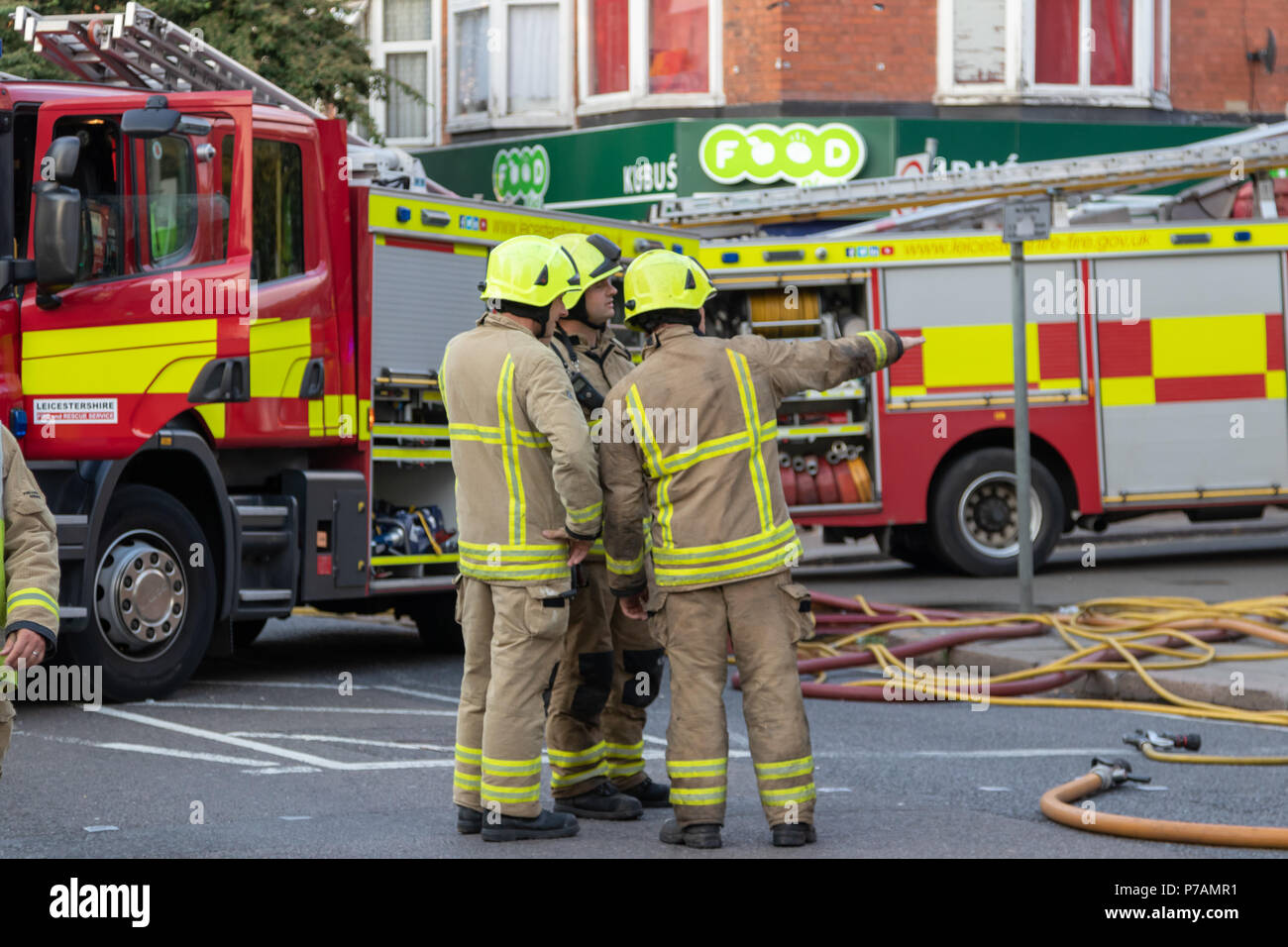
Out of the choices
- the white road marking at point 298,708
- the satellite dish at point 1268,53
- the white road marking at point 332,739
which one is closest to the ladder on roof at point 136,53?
the white road marking at point 298,708

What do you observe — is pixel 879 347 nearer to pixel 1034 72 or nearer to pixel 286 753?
pixel 286 753

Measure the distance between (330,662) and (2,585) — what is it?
637cm

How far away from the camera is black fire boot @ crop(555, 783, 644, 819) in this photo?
6367 mm

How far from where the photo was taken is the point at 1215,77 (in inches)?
747

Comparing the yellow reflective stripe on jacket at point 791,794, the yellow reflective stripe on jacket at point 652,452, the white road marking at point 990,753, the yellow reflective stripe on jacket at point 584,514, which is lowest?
the white road marking at point 990,753

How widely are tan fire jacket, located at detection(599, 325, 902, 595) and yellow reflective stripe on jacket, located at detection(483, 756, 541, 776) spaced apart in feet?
2.06

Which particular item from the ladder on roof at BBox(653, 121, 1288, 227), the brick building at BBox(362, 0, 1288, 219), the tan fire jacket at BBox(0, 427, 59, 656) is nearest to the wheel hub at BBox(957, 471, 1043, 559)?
the ladder on roof at BBox(653, 121, 1288, 227)

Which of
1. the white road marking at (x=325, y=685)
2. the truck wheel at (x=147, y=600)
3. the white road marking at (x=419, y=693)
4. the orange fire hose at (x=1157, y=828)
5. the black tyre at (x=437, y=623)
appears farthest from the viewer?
the black tyre at (x=437, y=623)

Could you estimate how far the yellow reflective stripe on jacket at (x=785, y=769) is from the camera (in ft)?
19.1

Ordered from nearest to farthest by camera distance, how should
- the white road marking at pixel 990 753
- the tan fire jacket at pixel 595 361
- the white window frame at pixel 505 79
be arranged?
1. the tan fire jacket at pixel 595 361
2. the white road marking at pixel 990 753
3. the white window frame at pixel 505 79

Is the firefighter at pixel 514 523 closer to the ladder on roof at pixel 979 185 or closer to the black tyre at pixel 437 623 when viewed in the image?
the black tyre at pixel 437 623

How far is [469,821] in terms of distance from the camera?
239 inches

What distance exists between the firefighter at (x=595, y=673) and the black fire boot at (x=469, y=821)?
0.40 metres

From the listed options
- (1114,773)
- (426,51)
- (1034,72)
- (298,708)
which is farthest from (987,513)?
(426,51)
